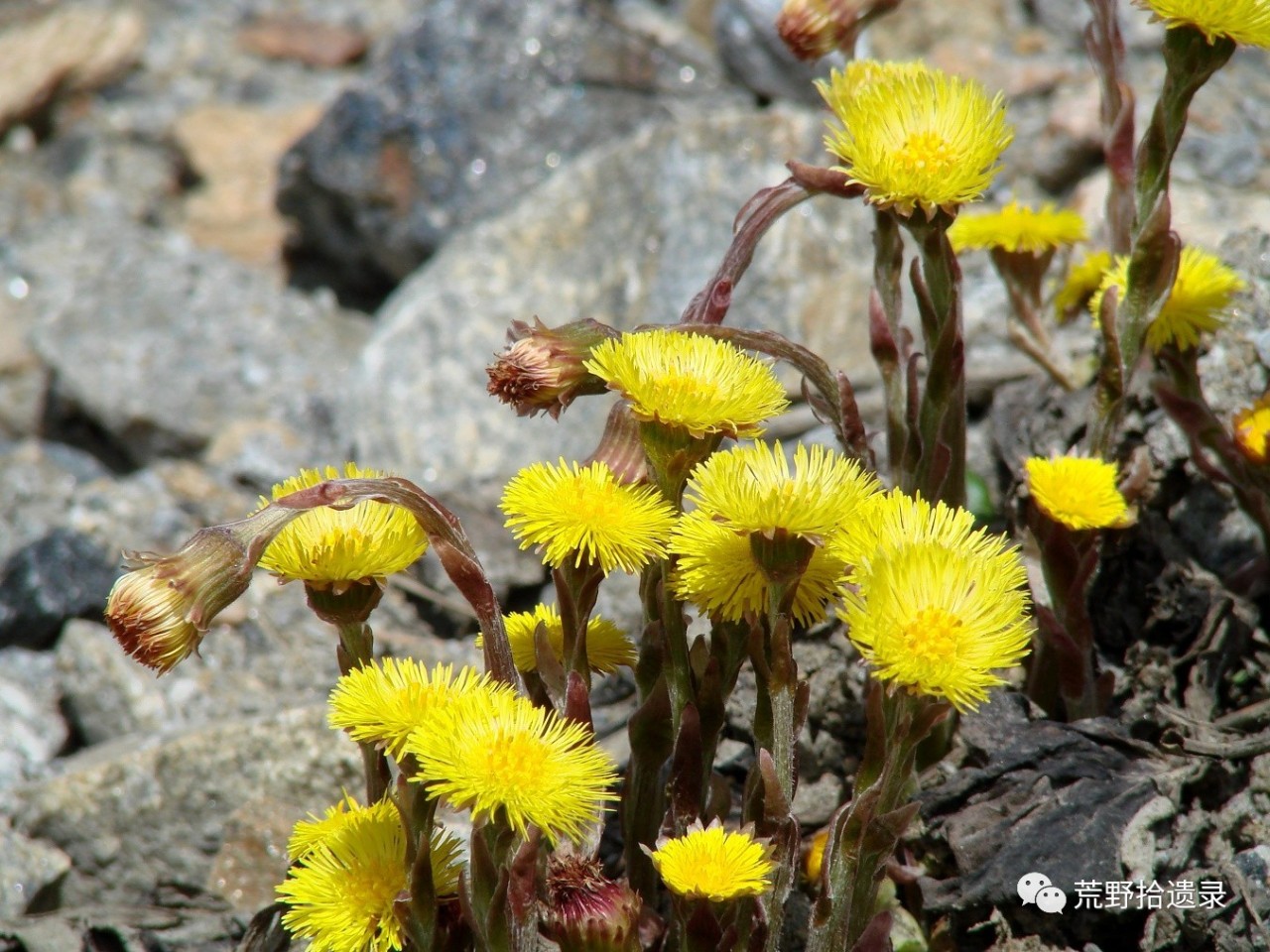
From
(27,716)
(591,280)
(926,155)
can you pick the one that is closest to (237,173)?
(591,280)

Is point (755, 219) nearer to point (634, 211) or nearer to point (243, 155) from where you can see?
point (634, 211)

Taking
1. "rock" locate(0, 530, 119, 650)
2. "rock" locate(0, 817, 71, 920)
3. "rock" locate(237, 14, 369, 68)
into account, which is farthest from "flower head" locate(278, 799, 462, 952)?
"rock" locate(237, 14, 369, 68)

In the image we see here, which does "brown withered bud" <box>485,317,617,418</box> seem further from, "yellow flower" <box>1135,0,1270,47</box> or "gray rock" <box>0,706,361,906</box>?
"gray rock" <box>0,706,361,906</box>

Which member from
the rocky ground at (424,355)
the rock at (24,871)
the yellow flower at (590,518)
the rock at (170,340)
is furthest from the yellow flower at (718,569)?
the rock at (170,340)

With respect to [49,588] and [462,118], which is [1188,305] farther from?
[462,118]

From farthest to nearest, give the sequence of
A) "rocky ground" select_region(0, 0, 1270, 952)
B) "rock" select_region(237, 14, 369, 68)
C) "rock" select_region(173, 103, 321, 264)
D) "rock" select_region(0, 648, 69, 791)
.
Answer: "rock" select_region(237, 14, 369, 68), "rock" select_region(173, 103, 321, 264), "rock" select_region(0, 648, 69, 791), "rocky ground" select_region(0, 0, 1270, 952)
